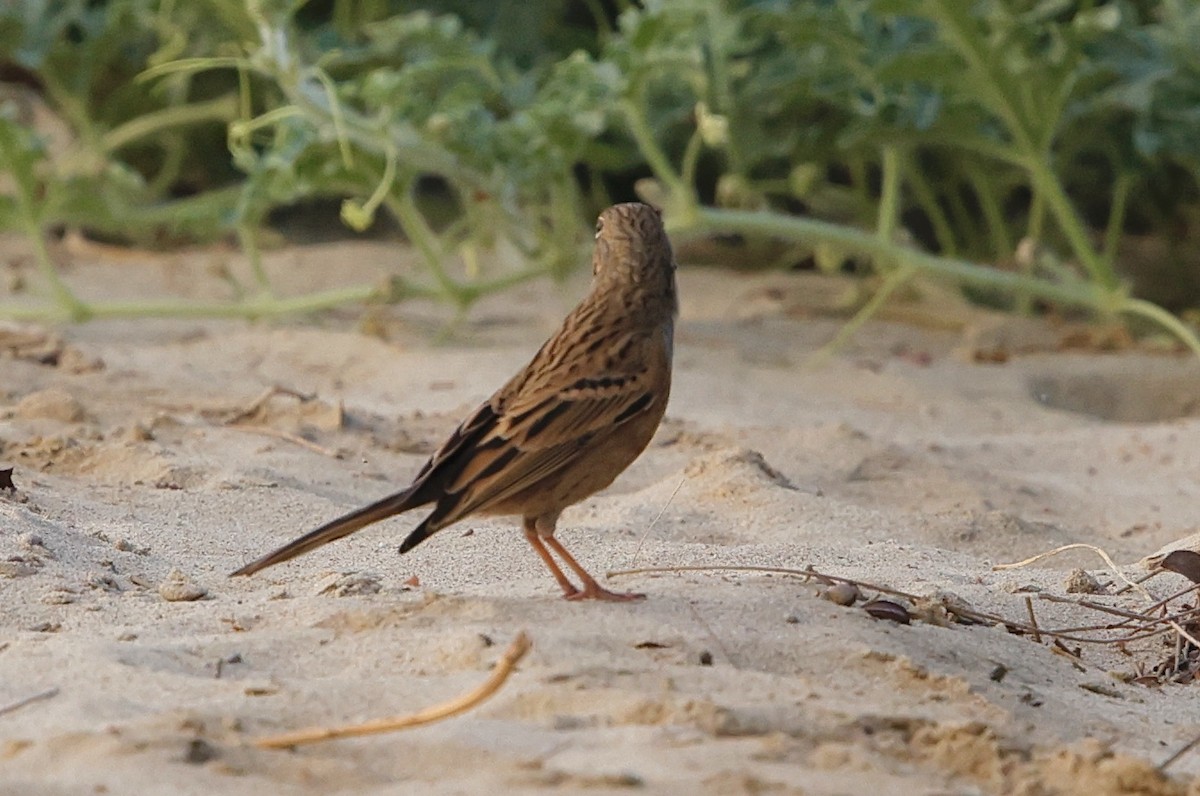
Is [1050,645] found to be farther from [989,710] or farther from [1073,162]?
[1073,162]

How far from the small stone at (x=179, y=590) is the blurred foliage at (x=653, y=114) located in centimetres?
282

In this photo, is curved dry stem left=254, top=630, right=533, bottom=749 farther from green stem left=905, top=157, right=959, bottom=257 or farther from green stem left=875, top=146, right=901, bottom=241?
green stem left=905, top=157, right=959, bottom=257

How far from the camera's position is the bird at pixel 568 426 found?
11.8ft

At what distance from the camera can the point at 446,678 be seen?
3.11 m

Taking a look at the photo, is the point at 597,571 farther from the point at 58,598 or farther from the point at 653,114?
the point at 653,114

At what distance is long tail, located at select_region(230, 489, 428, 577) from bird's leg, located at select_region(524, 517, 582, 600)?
0.36 meters

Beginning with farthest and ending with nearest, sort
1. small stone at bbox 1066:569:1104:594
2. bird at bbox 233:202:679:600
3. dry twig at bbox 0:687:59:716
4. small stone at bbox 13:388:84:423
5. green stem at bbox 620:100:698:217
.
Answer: green stem at bbox 620:100:698:217
small stone at bbox 13:388:84:423
small stone at bbox 1066:569:1104:594
bird at bbox 233:202:679:600
dry twig at bbox 0:687:59:716

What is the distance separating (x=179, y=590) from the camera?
12.3 ft

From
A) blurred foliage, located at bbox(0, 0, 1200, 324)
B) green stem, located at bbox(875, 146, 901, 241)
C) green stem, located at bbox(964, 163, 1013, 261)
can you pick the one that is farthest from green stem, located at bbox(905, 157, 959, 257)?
green stem, located at bbox(875, 146, 901, 241)

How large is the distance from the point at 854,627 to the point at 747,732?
67 centimetres

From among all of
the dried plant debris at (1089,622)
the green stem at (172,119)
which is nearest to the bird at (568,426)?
the dried plant debris at (1089,622)

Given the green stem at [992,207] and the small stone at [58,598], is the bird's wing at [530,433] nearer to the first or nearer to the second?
the small stone at [58,598]

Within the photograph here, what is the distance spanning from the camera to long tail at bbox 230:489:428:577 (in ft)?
11.5

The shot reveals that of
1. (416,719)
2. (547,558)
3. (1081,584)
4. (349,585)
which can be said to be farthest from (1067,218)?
(416,719)
